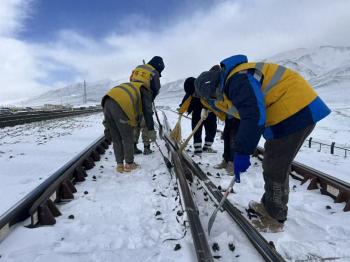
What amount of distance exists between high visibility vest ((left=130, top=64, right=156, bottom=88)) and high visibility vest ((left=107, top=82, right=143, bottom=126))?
228mm

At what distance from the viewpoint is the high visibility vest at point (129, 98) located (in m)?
5.29

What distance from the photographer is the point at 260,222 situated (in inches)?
133

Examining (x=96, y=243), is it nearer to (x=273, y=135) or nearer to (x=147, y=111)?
(x=273, y=135)

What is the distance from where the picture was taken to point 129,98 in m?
5.37

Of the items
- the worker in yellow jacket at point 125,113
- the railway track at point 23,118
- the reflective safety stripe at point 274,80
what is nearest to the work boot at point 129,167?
the worker in yellow jacket at point 125,113

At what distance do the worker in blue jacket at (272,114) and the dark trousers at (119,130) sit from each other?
2.43 metres

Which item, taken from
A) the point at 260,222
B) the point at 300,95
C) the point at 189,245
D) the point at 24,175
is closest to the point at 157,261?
the point at 189,245

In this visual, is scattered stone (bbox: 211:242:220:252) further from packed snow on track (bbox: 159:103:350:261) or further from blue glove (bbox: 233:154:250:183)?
blue glove (bbox: 233:154:250:183)

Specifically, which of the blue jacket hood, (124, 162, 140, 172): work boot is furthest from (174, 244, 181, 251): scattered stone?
(124, 162, 140, 172): work boot

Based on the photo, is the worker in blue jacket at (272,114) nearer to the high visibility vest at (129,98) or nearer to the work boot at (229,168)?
the work boot at (229,168)

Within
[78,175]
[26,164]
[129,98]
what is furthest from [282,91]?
[26,164]

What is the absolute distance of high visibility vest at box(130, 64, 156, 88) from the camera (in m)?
5.88

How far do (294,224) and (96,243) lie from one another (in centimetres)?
204

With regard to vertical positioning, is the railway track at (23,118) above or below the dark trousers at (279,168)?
below
